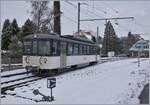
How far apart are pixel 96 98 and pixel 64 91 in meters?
2.20

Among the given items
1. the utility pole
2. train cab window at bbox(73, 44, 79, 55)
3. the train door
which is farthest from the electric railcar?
the utility pole

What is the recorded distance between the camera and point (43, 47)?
20.7 metres

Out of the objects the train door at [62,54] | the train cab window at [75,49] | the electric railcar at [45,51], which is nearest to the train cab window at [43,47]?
the electric railcar at [45,51]

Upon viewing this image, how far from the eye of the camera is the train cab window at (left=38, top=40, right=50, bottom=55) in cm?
2061

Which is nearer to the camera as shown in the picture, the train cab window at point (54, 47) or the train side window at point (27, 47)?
the train cab window at point (54, 47)

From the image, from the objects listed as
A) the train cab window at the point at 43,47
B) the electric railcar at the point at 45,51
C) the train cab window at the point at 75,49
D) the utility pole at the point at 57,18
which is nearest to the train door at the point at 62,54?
the electric railcar at the point at 45,51

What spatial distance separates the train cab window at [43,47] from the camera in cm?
2061

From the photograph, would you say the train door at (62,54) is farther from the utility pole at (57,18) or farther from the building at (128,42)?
the building at (128,42)

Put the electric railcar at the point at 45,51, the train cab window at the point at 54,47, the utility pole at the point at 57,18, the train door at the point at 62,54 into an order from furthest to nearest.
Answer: the utility pole at the point at 57,18
the train door at the point at 62,54
the train cab window at the point at 54,47
the electric railcar at the point at 45,51

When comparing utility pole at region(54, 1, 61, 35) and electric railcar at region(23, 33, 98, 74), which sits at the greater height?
utility pole at region(54, 1, 61, 35)

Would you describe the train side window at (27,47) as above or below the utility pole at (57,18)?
below

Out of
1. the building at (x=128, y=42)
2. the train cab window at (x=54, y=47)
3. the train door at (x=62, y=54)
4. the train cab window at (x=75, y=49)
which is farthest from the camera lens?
the building at (x=128, y=42)

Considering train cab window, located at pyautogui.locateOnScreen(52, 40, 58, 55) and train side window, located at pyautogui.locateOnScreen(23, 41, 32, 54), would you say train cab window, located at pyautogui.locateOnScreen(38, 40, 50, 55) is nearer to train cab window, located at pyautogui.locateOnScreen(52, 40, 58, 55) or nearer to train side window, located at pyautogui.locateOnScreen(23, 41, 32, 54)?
train cab window, located at pyautogui.locateOnScreen(52, 40, 58, 55)

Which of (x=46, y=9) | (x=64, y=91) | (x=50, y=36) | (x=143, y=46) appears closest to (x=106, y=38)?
(x=46, y=9)
